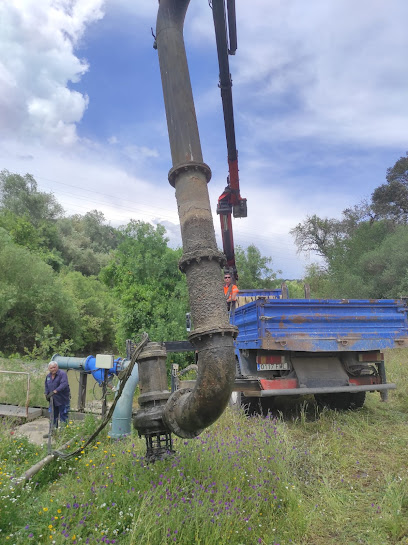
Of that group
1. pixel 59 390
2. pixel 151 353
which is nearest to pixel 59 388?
pixel 59 390

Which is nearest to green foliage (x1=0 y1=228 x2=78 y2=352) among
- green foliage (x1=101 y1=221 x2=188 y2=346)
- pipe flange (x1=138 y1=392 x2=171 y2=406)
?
green foliage (x1=101 y1=221 x2=188 y2=346)

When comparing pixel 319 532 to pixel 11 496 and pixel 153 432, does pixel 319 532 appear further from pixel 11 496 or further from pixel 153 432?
pixel 11 496

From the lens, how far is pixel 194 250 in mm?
2775

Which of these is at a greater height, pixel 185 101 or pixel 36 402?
pixel 185 101

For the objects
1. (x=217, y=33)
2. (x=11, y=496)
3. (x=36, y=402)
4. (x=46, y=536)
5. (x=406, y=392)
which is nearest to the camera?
(x=46, y=536)

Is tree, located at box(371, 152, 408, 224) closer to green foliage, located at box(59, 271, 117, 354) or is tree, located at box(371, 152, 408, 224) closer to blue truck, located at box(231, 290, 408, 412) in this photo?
green foliage, located at box(59, 271, 117, 354)

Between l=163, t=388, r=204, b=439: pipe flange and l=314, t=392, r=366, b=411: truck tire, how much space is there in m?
4.49

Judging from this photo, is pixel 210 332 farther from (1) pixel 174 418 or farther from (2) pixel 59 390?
(2) pixel 59 390

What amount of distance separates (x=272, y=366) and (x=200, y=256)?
386 cm

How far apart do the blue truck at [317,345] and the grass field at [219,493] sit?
3.29ft

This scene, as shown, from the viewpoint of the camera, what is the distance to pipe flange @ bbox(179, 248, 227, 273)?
2.73 m

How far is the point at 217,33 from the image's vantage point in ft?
18.3

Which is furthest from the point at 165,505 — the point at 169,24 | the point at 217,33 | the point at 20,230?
the point at 20,230

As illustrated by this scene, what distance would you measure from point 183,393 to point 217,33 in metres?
4.98
